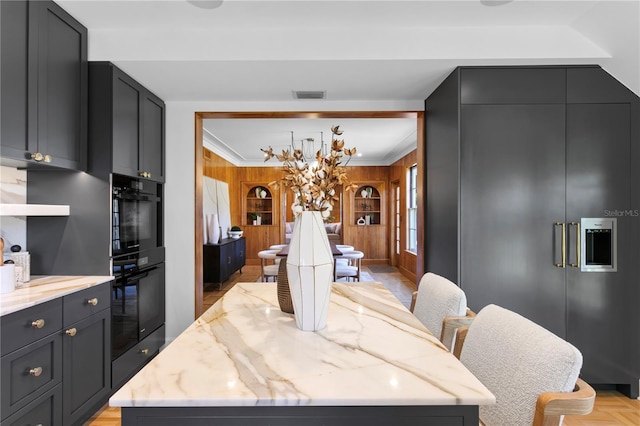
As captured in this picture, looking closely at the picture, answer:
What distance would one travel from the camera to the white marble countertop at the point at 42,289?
168 centimetres

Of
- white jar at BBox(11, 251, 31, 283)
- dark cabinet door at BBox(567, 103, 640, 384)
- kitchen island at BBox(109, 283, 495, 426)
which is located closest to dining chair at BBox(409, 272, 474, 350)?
kitchen island at BBox(109, 283, 495, 426)

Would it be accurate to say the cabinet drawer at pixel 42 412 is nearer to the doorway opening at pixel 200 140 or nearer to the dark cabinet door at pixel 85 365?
the dark cabinet door at pixel 85 365

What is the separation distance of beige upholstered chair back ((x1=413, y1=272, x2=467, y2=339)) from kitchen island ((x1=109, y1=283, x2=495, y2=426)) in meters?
0.35

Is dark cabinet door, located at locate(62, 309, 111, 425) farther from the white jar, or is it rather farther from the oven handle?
the white jar

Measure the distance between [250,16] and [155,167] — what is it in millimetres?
1571

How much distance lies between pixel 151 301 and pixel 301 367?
2498 millimetres

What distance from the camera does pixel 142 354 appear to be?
2.88m

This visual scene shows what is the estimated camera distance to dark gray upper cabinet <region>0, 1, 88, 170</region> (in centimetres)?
184

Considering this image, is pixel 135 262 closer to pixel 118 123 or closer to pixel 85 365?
pixel 85 365

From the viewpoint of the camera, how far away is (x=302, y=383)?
91 cm

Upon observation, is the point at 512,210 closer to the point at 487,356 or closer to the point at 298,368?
the point at 487,356

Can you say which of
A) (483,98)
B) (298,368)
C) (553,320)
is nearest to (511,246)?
(553,320)

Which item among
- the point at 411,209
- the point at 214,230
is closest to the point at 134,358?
the point at 214,230

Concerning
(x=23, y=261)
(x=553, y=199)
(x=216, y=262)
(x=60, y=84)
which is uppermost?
(x=60, y=84)
